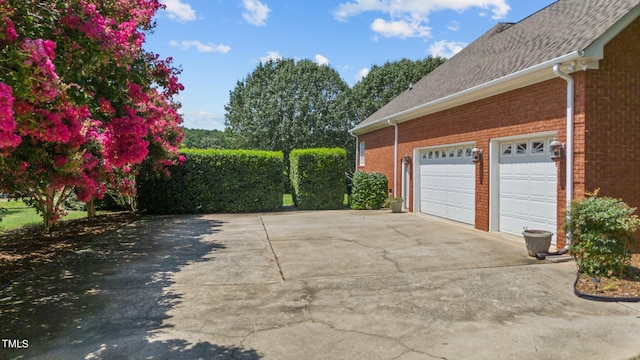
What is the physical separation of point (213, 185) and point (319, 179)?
13.6 ft

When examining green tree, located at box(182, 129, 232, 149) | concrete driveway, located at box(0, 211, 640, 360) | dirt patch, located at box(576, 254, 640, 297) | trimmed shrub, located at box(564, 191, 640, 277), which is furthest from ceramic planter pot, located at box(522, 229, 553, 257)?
green tree, located at box(182, 129, 232, 149)

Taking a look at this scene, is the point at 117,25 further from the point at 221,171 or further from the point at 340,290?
the point at 221,171

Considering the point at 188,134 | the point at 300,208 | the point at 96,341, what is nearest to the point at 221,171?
the point at 300,208

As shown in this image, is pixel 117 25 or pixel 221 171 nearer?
pixel 117 25

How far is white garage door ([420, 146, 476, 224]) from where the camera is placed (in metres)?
11.3

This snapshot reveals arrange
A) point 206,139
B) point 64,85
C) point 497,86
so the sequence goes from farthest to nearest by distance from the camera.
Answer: point 206,139 → point 497,86 → point 64,85

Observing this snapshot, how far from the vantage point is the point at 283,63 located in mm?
34844

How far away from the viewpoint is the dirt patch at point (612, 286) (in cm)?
530

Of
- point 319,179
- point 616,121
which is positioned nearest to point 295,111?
point 319,179

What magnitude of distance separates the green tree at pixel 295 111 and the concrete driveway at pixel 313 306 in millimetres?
23987

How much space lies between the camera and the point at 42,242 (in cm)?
962

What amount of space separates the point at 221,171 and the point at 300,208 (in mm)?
3466

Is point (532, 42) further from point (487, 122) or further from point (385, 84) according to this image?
point (385, 84)

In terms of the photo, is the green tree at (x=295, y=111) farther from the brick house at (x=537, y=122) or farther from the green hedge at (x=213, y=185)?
the brick house at (x=537, y=122)
